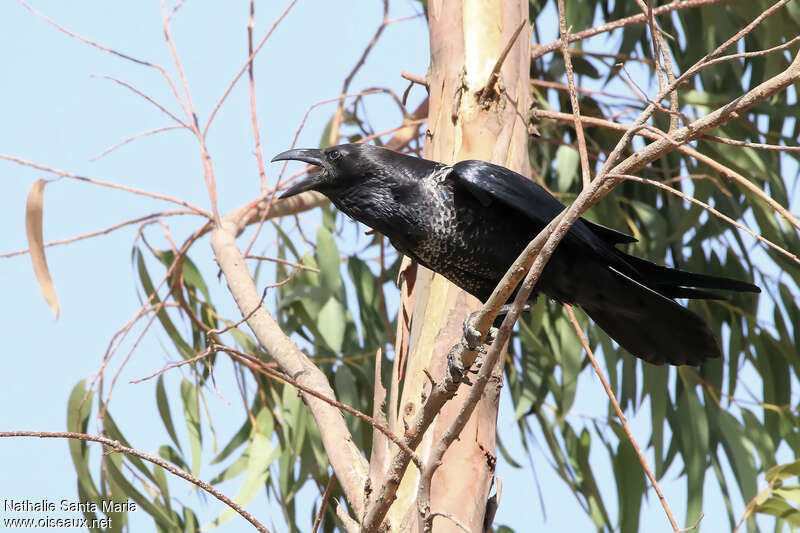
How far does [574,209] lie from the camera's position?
1.59 meters

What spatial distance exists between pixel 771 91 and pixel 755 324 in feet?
10.1

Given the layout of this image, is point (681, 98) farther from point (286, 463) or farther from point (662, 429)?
point (286, 463)

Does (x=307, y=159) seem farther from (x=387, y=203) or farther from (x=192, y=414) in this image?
(x=192, y=414)

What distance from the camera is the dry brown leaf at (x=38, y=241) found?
296cm

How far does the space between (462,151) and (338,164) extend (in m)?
0.40

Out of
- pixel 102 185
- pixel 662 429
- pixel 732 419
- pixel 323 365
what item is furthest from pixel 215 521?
pixel 732 419

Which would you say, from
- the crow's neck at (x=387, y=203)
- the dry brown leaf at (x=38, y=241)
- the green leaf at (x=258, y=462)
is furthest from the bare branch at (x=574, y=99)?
the green leaf at (x=258, y=462)

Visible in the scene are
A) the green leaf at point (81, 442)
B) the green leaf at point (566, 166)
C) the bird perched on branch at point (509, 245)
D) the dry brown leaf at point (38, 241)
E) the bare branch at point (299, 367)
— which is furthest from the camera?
the green leaf at point (566, 166)

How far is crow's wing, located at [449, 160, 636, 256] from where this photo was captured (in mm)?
2521

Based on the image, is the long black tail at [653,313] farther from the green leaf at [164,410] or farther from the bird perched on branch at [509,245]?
Result: the green leaf at [164,410]

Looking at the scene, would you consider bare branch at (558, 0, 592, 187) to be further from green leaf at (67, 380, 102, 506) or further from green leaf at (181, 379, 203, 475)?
green leaf at (181, 379, 203, 475)

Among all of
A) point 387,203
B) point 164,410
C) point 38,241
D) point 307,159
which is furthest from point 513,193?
point 164,410

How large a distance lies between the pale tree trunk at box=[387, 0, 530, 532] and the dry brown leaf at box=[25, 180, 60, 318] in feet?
3.71

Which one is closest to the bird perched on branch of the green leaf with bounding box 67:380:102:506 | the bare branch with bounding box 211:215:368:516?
the bare branch with bounding box 211:215:368:516
